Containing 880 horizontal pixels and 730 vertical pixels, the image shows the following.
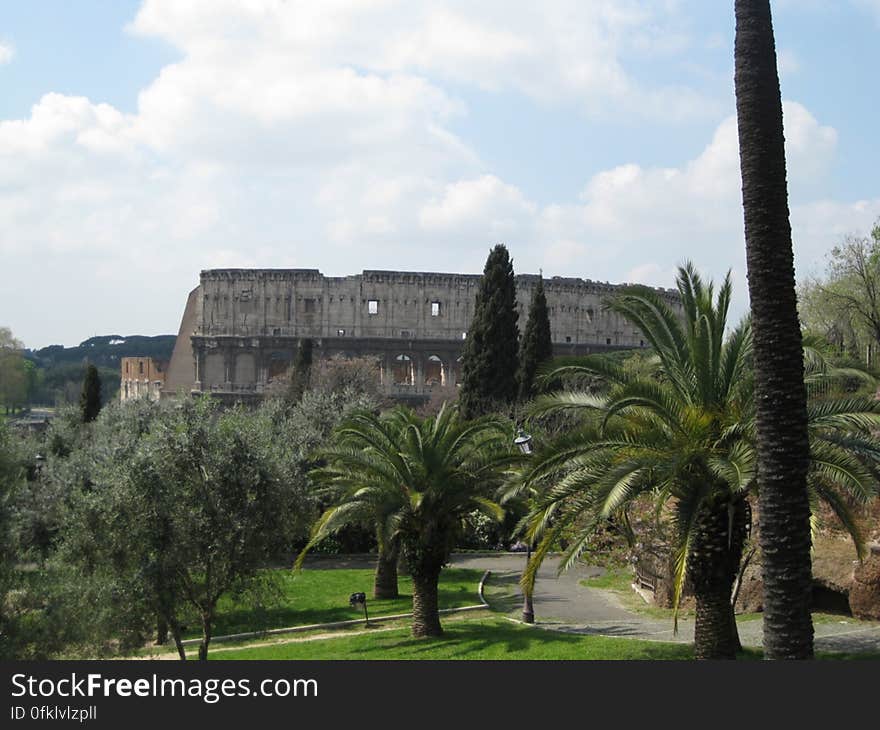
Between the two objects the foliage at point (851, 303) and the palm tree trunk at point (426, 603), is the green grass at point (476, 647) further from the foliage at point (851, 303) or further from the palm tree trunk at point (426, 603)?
the foliage at point (851, 303)

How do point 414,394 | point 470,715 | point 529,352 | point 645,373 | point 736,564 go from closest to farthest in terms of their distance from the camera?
point 470,715 < point 736,564 < point 645,373 < point 529,352 < point 414,394

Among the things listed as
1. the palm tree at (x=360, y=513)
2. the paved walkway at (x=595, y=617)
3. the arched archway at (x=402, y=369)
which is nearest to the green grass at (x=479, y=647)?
the paved walkway at (x=595, y=617)

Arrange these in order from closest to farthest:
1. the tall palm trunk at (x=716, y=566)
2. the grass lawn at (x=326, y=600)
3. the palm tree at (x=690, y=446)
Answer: the palm tree at (x=690, y=446)
the tall palm trunk at (x=716, y=566)
the grass lawn at (x=326, y=600)

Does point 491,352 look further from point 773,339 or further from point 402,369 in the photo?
point 402,369

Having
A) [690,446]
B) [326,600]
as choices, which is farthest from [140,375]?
[690,446]

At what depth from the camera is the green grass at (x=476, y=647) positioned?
13469 millimetres

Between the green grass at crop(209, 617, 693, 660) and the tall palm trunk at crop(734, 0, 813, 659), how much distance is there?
5.60m

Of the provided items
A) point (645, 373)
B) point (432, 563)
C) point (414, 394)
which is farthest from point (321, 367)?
point (645, 373)

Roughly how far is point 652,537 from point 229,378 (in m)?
54.7

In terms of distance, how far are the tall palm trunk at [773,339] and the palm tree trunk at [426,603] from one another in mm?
9645

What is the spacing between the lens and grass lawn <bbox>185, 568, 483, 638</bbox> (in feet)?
64.0

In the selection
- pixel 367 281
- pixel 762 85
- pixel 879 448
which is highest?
pixel 367 281

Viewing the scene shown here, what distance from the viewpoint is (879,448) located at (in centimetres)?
1005

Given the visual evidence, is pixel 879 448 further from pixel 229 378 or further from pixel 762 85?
pixel 229 378
